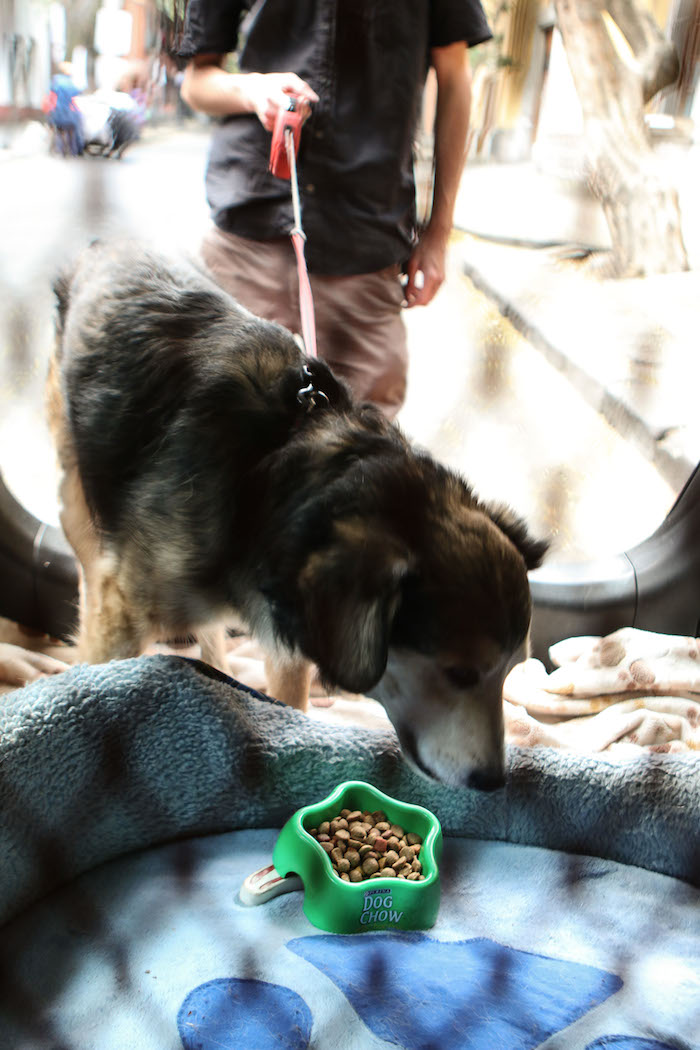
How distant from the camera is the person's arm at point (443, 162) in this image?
1.35m

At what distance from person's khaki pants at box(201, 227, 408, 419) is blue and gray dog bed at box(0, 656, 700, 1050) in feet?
2.14

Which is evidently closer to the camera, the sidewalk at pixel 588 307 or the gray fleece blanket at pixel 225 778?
the gray fleece blanket at pixel 225 778

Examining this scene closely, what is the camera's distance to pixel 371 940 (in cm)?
92

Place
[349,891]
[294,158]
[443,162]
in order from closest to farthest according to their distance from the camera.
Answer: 1. [349,891]
2. [294,158]
3. [443,162]

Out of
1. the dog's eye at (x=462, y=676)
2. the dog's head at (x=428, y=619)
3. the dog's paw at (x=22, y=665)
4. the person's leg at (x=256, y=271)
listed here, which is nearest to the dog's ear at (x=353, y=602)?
the dog's head at (x=428, y=619)

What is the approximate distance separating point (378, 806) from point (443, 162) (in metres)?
1.07

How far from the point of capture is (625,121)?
151 cm

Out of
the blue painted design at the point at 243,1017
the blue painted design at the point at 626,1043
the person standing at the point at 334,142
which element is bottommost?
the blue painted design at the point at 626,1043

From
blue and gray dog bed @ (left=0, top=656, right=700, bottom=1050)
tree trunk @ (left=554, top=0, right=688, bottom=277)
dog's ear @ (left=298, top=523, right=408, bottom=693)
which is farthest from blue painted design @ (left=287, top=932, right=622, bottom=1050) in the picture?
tree trunk @ (left=554, top=0, right=688, bottom=277)

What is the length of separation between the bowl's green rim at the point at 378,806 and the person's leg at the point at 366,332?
64 cm

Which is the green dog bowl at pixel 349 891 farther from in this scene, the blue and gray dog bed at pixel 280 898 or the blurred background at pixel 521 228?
the blurred background at pixel 521 228

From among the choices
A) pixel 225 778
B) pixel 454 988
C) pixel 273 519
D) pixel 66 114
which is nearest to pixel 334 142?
pixel 66 114

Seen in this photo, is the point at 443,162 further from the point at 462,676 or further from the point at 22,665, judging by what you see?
the point at 22,665

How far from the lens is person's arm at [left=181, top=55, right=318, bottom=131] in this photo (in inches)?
49.6
